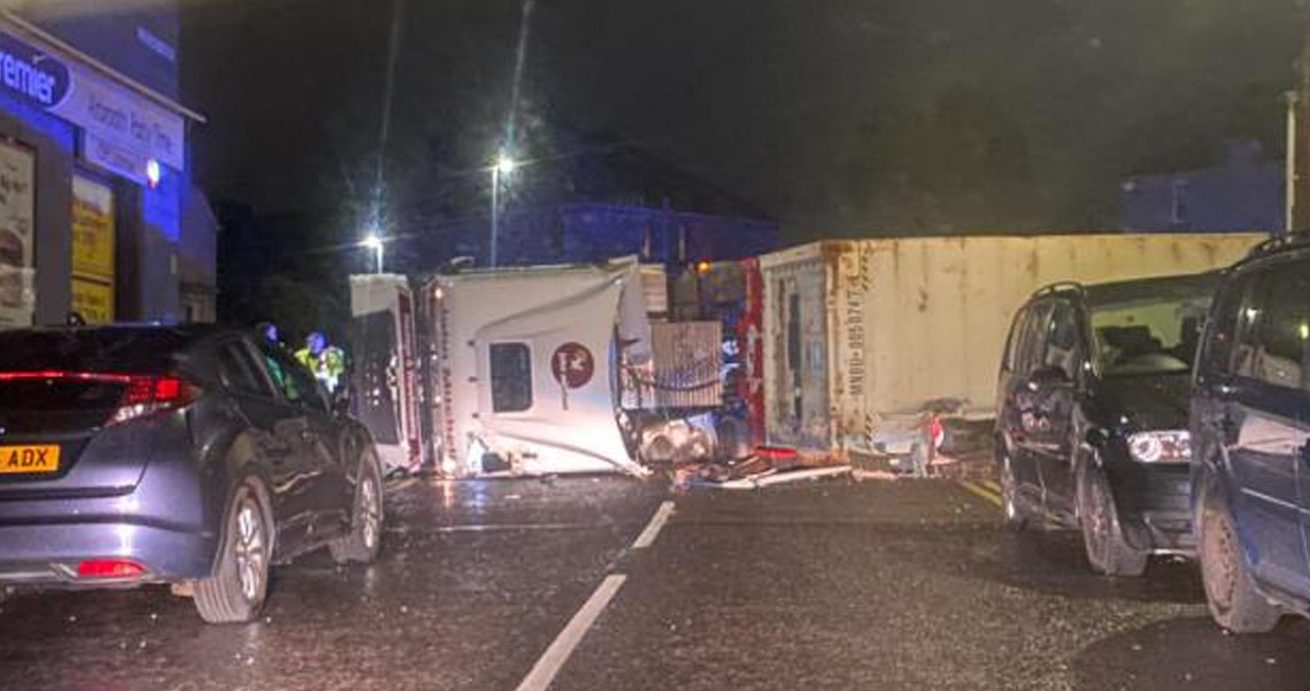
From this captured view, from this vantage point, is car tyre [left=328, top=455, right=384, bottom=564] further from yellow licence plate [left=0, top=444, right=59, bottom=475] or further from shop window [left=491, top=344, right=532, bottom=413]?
shop window [left=491, top=344, right=532, bottom=413]

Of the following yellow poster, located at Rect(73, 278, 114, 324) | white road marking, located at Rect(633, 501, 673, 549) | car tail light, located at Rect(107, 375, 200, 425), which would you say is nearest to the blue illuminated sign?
yellow poster, located at Rect(73, 278, 114, 324)

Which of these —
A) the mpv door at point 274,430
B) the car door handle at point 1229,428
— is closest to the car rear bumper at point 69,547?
the mpv door at point 274,430

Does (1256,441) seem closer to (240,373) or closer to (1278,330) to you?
(1278,330)

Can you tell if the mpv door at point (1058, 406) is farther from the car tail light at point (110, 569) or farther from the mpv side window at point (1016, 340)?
the car tail light at point (110, 569)

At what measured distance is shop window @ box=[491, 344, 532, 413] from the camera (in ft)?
50.8

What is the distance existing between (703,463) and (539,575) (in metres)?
7.15

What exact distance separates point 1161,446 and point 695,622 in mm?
2723

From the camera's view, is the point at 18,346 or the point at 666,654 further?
the point at 18,346

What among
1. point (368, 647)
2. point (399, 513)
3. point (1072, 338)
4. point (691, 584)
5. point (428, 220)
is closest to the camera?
point (368, 647)

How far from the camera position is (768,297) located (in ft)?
54.5

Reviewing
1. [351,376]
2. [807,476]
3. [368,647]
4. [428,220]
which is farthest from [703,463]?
[428,220]

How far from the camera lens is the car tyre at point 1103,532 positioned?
8219 mm

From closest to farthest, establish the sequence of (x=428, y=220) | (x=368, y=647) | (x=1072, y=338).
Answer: (x=368, y=647)
(x=1072, y=338)
(x=428, y=220)

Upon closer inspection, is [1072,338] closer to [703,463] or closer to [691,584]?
[691,584]
